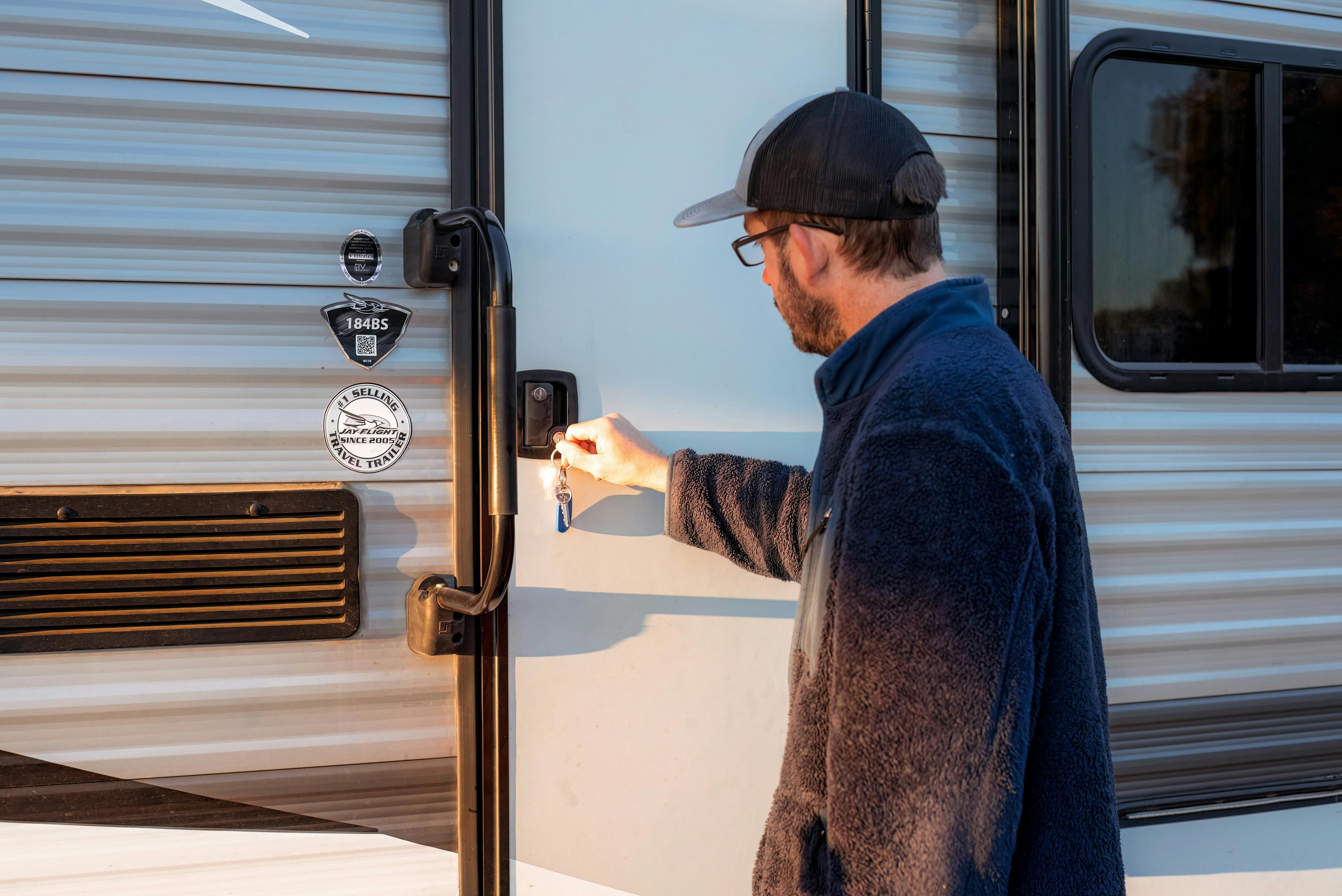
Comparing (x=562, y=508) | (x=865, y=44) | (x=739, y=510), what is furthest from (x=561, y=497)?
(x=865, y=44)

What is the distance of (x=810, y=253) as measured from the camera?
3.86 feet

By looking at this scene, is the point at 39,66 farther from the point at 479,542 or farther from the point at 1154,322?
the point at 1154,322

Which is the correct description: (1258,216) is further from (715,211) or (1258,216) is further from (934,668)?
(934,668)

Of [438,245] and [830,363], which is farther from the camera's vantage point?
[438,245]

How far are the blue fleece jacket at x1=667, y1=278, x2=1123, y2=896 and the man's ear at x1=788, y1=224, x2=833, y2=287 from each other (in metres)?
0.14

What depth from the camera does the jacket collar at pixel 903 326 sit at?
107cm

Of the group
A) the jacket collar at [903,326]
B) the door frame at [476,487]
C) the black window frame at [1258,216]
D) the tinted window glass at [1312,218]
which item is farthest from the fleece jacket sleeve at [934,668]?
the tinted window glass at [1312,218]

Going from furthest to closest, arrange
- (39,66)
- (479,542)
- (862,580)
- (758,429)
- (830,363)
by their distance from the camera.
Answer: (758,429) < (479,542) < (39,66) < (830,363) < (862,580)

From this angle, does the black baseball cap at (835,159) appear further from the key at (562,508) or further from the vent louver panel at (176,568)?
the vent louver panel at (176,568)

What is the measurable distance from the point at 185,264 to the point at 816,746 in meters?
1.13

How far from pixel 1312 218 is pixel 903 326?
4.37ft

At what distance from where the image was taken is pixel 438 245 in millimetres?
1385

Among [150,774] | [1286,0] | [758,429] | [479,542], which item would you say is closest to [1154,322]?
[1286,0]

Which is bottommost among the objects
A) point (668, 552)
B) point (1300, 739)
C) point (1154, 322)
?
point (1300, 739)
